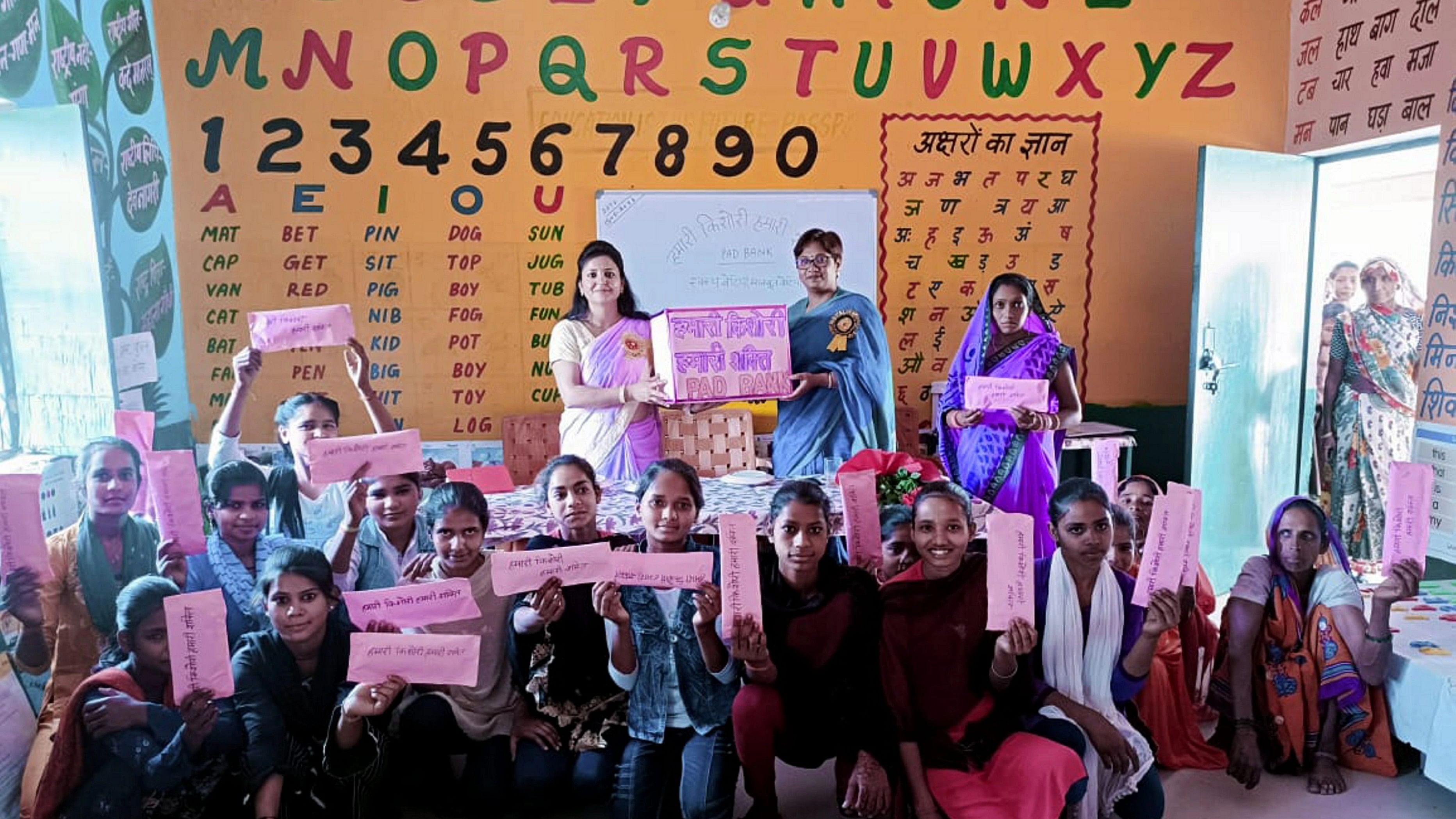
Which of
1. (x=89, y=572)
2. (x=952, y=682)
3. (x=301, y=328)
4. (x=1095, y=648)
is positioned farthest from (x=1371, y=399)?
(x=89, y=572)

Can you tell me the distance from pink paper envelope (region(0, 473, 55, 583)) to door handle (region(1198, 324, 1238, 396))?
15.2ft

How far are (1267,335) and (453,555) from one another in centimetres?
434

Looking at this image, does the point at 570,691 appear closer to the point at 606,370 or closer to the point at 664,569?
the point at 664,569

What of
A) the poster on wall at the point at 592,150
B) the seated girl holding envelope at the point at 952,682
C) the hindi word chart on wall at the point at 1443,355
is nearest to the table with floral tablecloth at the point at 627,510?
the seated girl holding envelope at the point at 952,682

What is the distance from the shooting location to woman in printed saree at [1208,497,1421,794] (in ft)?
8.76

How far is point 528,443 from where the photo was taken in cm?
493

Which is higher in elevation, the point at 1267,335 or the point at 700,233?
the point at 700,233

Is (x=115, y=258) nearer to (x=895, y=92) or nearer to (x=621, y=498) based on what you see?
(x=621, y=498)

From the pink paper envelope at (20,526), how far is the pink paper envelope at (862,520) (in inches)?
76.9

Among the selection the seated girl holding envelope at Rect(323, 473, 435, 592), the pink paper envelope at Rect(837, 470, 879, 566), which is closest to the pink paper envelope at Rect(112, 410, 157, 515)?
the seated girl holding envelope at Rect(323, 473, 435, 592)

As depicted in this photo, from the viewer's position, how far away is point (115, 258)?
146 inches

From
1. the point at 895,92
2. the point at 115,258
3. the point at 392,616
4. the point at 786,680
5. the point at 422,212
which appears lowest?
the point at 786,680

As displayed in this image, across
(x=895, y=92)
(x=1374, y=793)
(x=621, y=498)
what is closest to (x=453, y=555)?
(x=621, y=498)

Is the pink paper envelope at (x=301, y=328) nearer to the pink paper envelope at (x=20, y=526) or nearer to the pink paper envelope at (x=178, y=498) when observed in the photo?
the pink paper envelope at (x=178, y=498)
